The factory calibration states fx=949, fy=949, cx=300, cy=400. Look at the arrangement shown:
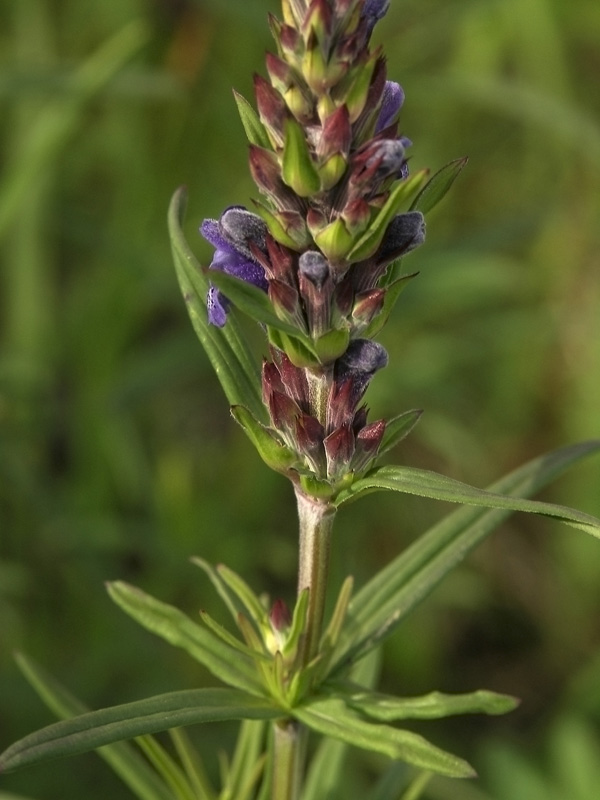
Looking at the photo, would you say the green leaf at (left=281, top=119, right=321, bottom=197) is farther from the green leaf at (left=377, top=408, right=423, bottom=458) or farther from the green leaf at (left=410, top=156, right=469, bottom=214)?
the green leaf at (left=377, top=408, right=423, bottom=458)

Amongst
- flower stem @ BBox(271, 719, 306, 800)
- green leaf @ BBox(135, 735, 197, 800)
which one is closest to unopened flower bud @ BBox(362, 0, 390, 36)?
flower stem @ BBox(271, 719, 306, 800)

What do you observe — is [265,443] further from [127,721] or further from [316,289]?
[127,721]

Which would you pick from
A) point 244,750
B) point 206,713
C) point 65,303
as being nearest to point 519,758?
point 244,750

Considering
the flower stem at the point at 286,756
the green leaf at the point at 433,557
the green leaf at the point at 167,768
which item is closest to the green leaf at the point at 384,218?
the green leaf at the point at 433,557

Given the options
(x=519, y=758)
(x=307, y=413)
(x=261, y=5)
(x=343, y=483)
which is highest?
(x=261, y=5)

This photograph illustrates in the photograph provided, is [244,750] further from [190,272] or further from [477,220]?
[477,220]
